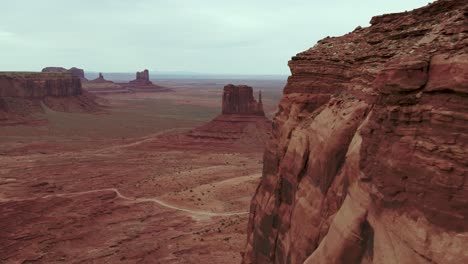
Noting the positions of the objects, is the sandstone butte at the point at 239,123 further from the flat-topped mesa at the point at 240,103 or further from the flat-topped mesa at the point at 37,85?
the flat-topped mesa at the point at 37,85

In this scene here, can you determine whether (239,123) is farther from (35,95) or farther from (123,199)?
(35,95)

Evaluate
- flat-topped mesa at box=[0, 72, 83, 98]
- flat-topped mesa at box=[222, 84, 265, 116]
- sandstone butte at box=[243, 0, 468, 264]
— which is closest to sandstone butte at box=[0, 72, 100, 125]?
flat-topped mesa at box=[0, 72, 83, 98]

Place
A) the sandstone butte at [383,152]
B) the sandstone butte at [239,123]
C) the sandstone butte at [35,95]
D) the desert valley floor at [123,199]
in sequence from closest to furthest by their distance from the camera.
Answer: the sandstone butte at [383,152], the desert valley floor at [123,199], the sandstone butte at [239,123], the sandstone butte at [35,95]

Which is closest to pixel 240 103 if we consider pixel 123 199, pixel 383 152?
pixel 123 199

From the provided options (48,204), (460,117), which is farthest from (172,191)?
(460,117)

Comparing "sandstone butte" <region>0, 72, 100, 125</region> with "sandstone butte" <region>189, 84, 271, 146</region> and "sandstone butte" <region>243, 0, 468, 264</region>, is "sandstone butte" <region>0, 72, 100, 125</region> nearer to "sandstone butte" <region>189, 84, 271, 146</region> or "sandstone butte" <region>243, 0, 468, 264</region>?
"sandstone butte" <region>189, 84, 271, 146</region>

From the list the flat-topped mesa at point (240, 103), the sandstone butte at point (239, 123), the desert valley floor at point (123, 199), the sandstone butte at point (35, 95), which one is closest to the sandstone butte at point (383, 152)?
the desert valley floor at point (123, 199)

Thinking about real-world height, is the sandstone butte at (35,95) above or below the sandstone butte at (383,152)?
below
